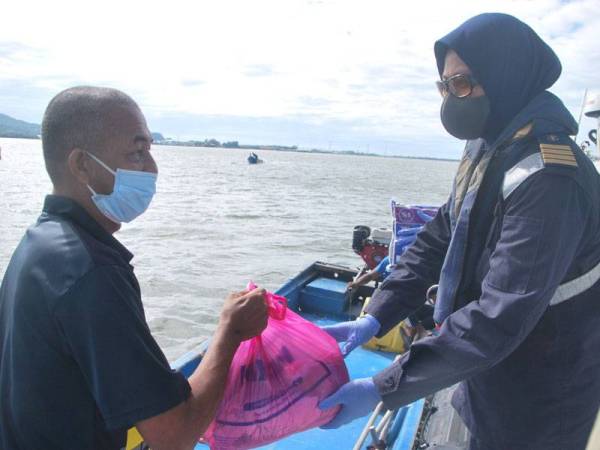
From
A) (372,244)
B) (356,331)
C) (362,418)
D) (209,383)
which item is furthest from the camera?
(372,244)

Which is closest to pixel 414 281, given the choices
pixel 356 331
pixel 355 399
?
pixel 356 331

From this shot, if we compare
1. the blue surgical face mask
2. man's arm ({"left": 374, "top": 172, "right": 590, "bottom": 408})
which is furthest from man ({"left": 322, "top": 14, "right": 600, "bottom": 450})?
the blue surgical face mask

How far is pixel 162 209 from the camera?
21.3 meters

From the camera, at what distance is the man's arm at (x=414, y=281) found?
2.56m

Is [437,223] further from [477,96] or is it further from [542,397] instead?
[542,397]

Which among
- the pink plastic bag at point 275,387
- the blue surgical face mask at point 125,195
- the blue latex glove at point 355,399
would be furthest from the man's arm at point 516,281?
the blue surgical face mask at point 125,195

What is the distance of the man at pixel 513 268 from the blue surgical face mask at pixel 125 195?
110 cm

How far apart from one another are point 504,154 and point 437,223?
78cm

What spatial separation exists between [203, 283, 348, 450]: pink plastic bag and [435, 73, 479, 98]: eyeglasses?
1204 millimetres

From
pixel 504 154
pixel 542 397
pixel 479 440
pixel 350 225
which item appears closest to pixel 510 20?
pixel 504 154

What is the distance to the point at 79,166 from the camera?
157 centimetres

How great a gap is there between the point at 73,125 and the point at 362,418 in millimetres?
3521

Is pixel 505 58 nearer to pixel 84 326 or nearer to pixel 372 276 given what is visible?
pixel 84 326

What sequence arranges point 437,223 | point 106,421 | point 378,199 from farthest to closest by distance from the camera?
1. point 378,199
2. point 437,223
3. point 106,421
